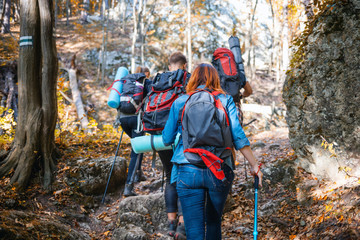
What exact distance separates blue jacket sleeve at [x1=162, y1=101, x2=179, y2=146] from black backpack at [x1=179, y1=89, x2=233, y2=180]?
19cm

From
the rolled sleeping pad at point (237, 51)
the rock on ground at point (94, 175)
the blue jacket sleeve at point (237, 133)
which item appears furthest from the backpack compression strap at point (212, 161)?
the rock on ground at point (94, 175)

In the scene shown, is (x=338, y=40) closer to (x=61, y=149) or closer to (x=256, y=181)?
(x=256, y=181)

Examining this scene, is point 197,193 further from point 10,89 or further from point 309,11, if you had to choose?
point 10,89

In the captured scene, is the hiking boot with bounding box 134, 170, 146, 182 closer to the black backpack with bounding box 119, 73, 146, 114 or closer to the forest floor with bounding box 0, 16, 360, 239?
the forest floor with bounding box 0, 16, 360, 239

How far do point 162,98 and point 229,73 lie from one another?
1.11 m

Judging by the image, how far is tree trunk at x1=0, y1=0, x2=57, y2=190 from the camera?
4613 millimetres

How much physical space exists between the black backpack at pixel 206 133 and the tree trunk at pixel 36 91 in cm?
346

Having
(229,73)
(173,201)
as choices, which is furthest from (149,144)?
(229,73)

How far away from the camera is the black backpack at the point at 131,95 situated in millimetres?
4336

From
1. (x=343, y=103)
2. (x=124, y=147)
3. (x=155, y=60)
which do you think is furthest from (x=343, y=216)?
(x=155, y=60)

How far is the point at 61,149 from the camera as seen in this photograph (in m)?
5.74

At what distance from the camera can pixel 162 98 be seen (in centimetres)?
353

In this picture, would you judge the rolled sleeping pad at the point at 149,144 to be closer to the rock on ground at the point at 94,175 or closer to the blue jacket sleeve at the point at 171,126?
the blue jacket sleeve at the point at 171,126

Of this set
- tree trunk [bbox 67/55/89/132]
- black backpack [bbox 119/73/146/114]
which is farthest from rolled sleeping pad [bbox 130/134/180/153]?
tree trunk [bbox 67/55/89/132]
